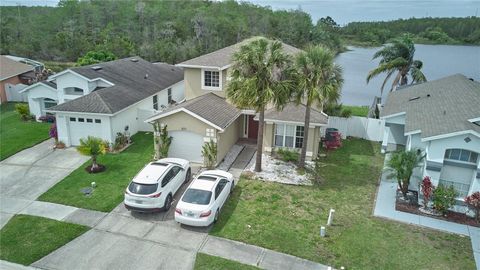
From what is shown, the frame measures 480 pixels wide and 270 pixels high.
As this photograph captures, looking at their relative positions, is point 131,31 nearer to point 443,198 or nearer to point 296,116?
point 296,116

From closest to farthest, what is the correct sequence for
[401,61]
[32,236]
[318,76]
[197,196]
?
[32,236]
[197,196]
[318,76]
[401,61]

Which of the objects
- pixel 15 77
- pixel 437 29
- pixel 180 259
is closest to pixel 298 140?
pixel 180 259

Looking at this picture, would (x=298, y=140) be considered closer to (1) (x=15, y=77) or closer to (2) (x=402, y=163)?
(2) (x=402, y=163)

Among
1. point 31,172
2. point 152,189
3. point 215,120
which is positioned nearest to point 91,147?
point 31,172

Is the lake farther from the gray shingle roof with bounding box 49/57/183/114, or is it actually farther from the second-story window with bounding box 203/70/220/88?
the second-story window with bounding box 203/70/220/88

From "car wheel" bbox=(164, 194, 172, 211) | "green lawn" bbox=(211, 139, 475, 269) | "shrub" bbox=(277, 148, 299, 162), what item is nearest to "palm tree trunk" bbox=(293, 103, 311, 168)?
"shrub" bbox=(277, 148, 299, 162)
